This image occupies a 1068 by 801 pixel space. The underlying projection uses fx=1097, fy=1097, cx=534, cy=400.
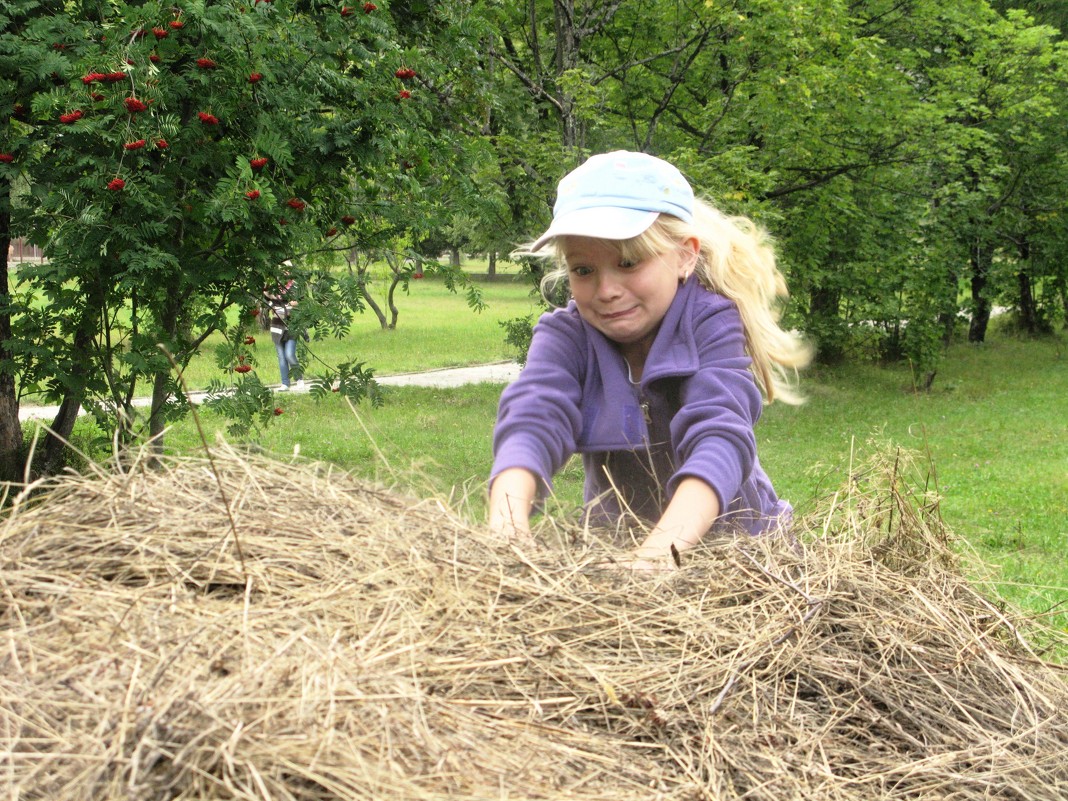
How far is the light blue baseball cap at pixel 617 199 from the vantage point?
101 inches

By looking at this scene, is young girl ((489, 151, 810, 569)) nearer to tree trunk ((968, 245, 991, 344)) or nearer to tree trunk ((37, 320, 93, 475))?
tree trunk ((37, 320, 93, 475))

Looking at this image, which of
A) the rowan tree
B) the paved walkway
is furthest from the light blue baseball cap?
the paved walkway

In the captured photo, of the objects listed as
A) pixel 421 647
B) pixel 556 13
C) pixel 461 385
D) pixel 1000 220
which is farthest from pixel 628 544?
pixel 1000 220

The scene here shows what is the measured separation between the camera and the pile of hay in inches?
48.0

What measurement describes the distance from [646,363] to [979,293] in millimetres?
19851

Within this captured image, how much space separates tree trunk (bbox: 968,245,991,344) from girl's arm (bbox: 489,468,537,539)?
18.3 metres

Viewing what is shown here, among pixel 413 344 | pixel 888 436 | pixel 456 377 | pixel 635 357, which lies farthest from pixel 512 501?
pixel 413 344

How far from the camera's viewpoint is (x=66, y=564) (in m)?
1.63

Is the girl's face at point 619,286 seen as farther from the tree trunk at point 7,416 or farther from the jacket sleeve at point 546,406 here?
the tree trunk at point 7,416

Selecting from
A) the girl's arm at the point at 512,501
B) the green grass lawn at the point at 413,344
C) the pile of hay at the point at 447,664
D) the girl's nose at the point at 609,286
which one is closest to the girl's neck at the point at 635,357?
the girl's nose at the point at 609,286

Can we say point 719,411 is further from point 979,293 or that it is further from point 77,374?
point 979,293

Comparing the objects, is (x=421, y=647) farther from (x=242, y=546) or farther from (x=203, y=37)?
(x=203, y=37)

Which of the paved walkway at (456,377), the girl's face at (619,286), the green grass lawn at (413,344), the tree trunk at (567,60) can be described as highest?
the tree trunk at (567,60)

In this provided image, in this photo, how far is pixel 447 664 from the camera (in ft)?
4.80
